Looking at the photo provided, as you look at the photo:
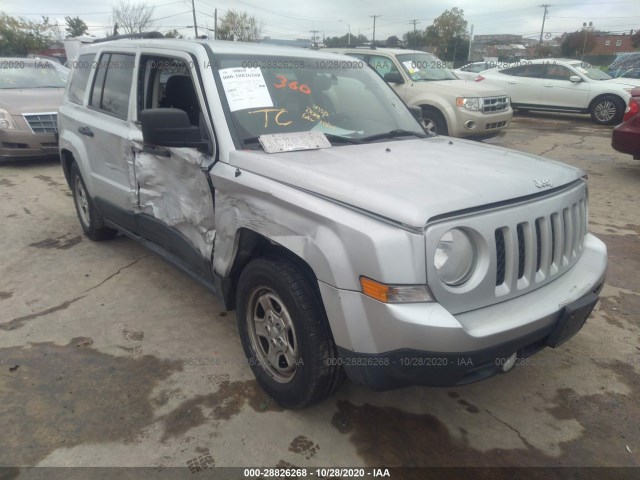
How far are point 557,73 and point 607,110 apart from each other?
5.35 ft

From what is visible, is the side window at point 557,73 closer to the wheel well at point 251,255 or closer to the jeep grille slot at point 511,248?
the jeep grille slot at point 511,248

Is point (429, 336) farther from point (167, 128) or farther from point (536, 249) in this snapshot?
point (167, 128)

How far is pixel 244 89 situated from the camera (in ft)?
9.59

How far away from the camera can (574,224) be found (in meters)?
2.52

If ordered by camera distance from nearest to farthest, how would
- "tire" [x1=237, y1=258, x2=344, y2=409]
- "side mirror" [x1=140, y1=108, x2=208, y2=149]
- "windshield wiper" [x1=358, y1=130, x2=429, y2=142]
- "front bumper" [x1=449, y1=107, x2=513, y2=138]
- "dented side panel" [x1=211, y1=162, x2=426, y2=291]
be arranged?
"dented side panel" [x1=211, y1=162, x2=426, y2=291]
"tire" [x1=237, y1=258, x2=344, y2=409]
"side mirror" [x1=140, y1=108, x2=208, y2=149]
"windshield wiper" [x1=358, y1=130, x2=429, y2=142]
"front bumper" [x1=449, y1=107, x2=513, y2=138]

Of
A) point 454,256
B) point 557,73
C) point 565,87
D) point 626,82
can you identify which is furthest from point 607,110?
point 454,256

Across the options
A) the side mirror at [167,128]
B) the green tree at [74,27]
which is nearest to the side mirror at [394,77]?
the side mirror at [167,128]

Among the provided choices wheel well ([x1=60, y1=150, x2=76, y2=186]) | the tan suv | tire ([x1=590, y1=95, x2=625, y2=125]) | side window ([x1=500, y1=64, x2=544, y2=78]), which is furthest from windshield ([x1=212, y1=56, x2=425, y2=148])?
side window ([x1=500, y1=64, x2=544, y2=78])

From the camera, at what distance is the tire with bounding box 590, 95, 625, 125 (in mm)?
12375

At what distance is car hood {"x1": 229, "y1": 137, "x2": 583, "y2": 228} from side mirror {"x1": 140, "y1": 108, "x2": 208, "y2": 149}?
0.30 metres

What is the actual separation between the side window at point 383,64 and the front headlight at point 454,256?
8.05m

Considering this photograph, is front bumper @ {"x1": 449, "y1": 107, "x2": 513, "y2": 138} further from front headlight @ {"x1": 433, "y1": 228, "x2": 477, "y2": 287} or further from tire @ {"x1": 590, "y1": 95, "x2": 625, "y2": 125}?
front headlight @ {"x1": 433, "y1": 228, "x2": 477, "y2": 287}

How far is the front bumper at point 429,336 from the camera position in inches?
74.5

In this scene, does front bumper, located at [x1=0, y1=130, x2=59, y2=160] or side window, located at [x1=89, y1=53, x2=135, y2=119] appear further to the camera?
front bumper, located at [x1=0, y1=130, x2=59, y2=160]
